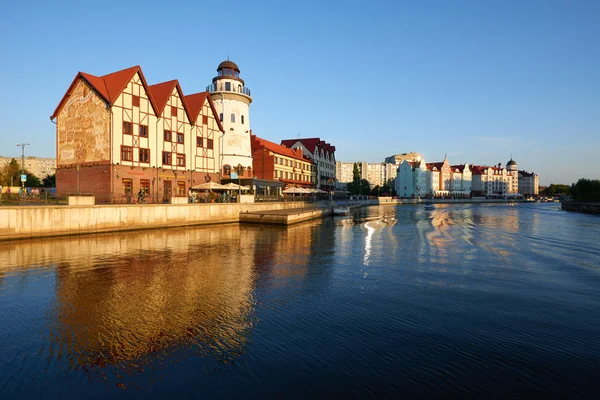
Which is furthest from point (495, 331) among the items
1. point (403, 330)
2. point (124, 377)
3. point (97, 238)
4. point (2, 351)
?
point (97, 238)

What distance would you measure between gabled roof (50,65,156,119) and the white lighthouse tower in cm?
1606

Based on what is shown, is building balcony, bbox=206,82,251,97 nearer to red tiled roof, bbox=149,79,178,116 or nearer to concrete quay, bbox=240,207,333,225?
red tiled roof, bbox=149,79,178,116

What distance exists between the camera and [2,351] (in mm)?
8867

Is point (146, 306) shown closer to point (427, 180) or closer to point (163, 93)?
point (163, 93)

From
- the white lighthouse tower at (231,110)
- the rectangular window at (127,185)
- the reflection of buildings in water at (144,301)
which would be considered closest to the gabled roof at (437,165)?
the white lighthouse tower at (231,110)

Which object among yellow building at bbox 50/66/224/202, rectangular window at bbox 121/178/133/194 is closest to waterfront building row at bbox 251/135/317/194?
yellow building at bbox 50/66/224/202

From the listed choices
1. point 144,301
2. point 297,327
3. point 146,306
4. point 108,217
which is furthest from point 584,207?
point 146,306

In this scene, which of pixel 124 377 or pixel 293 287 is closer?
pixel 124 377

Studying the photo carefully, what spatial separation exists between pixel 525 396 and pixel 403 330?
11.8 feet

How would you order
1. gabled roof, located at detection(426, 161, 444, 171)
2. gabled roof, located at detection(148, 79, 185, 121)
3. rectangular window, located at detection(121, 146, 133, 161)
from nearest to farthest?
rectangular window, located at detection(121, 146, 133, 161) < gabled roof, located at detection(148, 79, 185, 121) < gabled roof, located at detection(426, 161, 444, 171)

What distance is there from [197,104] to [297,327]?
2004 inches

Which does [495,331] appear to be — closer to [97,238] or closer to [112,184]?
[97,238]

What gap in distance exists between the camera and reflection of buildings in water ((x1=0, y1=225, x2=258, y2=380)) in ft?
30.1

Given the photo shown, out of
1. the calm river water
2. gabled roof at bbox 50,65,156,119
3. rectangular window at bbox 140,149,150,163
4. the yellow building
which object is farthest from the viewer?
rectangular window at bbox 140,149,150,163
